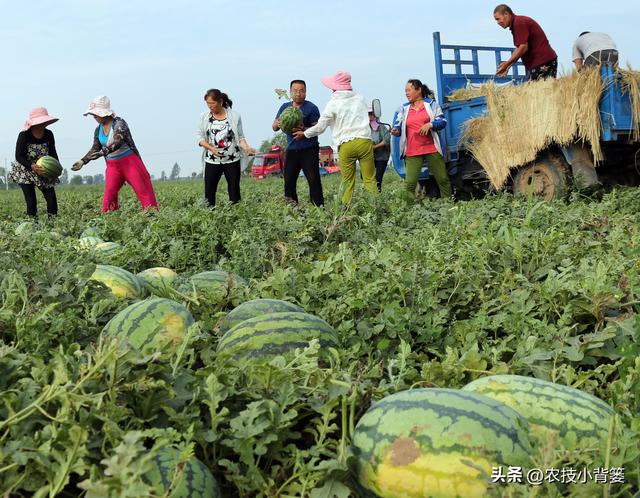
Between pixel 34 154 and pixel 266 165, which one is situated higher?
pixel 34 154

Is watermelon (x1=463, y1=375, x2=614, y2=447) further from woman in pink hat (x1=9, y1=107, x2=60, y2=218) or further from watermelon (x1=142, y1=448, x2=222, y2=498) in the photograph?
woman in pink hat (x1=9, y1=107, x2=60, y2=218)

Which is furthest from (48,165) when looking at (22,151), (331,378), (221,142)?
(331,378)

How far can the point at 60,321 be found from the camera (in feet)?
8.16

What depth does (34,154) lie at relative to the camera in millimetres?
9664

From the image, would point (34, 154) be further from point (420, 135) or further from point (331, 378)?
point (331, 378)

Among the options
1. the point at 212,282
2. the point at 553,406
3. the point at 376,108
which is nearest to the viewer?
the point at 553,406

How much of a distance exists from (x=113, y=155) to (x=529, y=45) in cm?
565

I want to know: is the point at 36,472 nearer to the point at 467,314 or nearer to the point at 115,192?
the point at 467,314

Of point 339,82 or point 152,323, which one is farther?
point 339,82

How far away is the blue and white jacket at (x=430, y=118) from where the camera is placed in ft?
30.7

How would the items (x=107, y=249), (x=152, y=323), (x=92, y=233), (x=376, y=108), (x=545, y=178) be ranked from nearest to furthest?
(x=152, y=323) → (x=107, y=249) → (x=92, y=233) → (x=545, y=178) → (x=376, y=108)

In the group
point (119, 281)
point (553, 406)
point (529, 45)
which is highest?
point (529, 45)

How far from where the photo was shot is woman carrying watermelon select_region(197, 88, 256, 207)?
8.85 metres

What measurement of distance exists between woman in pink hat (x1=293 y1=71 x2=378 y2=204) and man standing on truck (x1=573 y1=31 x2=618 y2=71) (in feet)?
9.13
